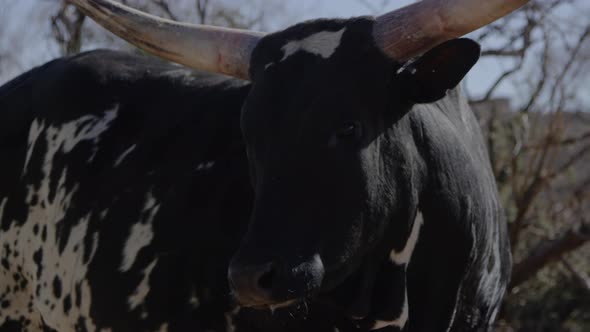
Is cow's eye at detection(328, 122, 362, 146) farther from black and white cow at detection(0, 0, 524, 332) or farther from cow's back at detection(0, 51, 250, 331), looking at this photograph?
cow's back at detection(0, 51, 250, 331)

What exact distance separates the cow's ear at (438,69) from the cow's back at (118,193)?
2.83 ft

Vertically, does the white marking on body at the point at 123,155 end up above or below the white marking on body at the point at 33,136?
below

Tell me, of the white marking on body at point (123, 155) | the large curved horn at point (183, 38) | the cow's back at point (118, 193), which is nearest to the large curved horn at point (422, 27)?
the large curved horn at point (183, 38)

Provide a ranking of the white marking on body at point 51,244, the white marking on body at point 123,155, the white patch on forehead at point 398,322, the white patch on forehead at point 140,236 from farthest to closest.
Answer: the white marking on body at point 123,155, the white marking on body at point 51,244, the white patch on forehead at point 140,236, the white patch on forehead at point 398,322

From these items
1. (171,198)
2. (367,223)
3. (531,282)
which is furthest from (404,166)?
(531,282)

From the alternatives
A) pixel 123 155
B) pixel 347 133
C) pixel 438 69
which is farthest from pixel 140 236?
pixel 438 69

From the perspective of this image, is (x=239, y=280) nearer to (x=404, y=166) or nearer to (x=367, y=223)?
(x=367, y=223)

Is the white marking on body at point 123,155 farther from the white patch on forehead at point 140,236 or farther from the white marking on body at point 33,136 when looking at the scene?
the white marking on body at point 33,136

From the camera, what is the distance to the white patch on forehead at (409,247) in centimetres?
412

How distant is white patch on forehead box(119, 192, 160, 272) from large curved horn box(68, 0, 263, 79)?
0.69 m

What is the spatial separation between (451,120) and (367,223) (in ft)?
3.61

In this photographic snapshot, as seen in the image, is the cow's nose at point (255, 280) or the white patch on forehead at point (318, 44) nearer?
the cow's nose at point (255, 280)

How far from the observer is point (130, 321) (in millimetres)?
4590

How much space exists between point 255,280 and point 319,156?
1.72 ft
